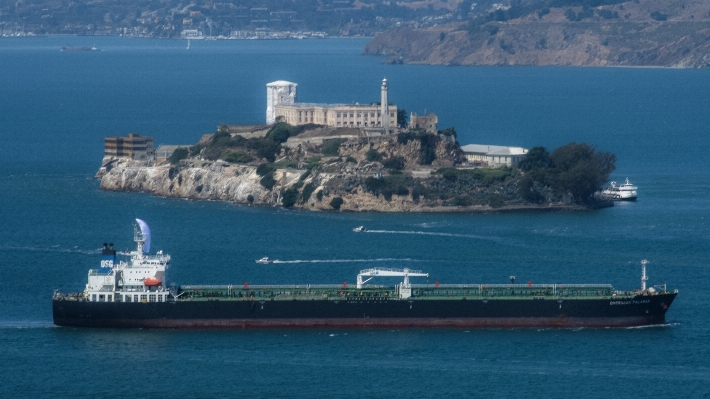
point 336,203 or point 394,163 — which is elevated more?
point 394,163

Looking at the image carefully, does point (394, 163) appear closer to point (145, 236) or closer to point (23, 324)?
point (145, 236)

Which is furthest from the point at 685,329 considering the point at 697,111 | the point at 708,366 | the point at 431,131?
the point at 697,111

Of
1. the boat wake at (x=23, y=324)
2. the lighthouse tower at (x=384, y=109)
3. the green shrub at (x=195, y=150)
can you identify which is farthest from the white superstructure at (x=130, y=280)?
the lighthouse tower at (x=384, y=109)

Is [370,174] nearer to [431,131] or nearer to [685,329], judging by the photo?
[431,131]

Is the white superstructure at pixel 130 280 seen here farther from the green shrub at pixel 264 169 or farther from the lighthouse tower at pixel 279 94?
the lighthouse tower at pixel 279 94

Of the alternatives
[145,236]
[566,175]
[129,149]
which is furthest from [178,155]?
[145,236]

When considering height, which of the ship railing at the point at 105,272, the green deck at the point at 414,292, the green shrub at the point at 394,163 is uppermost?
the green shrub at the point at 394,163

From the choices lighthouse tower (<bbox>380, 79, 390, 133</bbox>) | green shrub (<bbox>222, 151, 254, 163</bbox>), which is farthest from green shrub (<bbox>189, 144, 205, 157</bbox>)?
lighthouse tower (<bbox>380, 79, 390, 133</bbox>)
